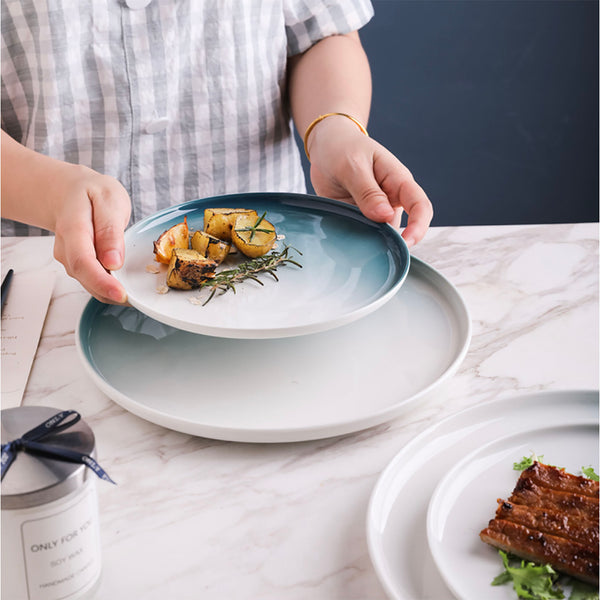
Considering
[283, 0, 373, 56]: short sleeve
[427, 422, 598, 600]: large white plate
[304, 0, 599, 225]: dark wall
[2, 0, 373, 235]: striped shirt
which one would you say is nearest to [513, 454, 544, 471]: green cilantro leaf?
[427, 422, 598, 600]: large white plate

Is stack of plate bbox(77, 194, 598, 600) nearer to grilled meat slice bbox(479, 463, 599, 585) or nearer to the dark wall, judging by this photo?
grilled meat slice bbox(479, 463, 599, 585)

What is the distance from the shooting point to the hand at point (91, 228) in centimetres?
81

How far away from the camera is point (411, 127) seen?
2.45m

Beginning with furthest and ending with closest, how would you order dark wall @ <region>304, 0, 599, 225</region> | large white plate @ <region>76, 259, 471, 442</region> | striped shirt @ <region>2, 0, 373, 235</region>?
dark wall @ <region>304, 0, 599, 225</region>, striped shirt @ <region>2, 0, 373, 235</region>, large white plate @ <region>76, 259, 471, 442</region>

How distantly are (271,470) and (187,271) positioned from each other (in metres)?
0.26

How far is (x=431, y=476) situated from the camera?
2.23 ft

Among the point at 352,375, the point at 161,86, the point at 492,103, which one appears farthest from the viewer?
the point at 492,103

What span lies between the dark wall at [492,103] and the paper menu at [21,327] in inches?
63.3

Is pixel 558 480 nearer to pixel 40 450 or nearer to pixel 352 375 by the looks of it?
pixel 352 375

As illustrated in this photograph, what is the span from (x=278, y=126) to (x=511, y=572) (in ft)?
3.60

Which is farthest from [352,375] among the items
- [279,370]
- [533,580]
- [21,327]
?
[21,327]

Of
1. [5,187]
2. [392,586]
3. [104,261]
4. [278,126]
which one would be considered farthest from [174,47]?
[392,586]

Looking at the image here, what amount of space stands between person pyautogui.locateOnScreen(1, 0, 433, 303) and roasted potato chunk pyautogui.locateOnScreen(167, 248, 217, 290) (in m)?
0.13

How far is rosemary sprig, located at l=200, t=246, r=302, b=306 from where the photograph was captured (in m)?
0.85
